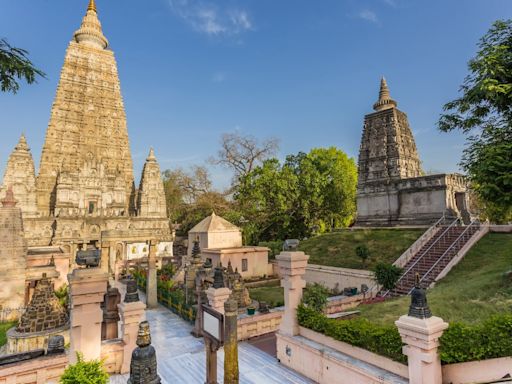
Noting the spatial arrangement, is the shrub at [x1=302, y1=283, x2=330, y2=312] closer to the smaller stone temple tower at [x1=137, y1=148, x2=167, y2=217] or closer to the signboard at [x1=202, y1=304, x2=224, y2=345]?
the signboard at [x1=202, y1=304, x2=224, y2=345]

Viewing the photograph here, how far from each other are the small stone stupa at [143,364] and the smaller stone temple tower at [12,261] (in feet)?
54.8

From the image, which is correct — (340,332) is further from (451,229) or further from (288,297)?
(451,229)

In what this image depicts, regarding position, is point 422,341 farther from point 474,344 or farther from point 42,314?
point 42,314

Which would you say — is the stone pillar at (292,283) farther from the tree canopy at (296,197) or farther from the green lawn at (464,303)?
the tree canopy at (296,197)

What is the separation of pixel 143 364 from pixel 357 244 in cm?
2261

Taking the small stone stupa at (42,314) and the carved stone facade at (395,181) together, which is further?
the carved stone facade at (395,181)

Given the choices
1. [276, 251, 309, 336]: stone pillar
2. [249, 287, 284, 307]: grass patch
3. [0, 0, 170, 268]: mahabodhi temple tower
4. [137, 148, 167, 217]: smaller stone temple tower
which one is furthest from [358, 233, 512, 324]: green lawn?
[137, 148, 167, 217]: smaller stone temple tower

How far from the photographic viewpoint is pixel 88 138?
1623 inches

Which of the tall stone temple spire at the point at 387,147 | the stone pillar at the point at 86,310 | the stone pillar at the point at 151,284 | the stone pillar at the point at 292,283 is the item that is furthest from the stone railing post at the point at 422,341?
the tall stone temple spire at the point at 387,147

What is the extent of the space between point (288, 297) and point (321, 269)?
515 inches

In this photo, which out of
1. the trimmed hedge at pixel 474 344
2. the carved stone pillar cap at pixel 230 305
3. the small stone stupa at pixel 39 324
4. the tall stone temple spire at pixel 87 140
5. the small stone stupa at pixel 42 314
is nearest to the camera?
the trimmed hedge at pixel 474 344

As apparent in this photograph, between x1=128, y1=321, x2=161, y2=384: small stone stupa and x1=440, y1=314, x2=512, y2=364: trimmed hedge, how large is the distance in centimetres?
559

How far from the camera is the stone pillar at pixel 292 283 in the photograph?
9297 millimetres

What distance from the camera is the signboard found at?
21.5ft
